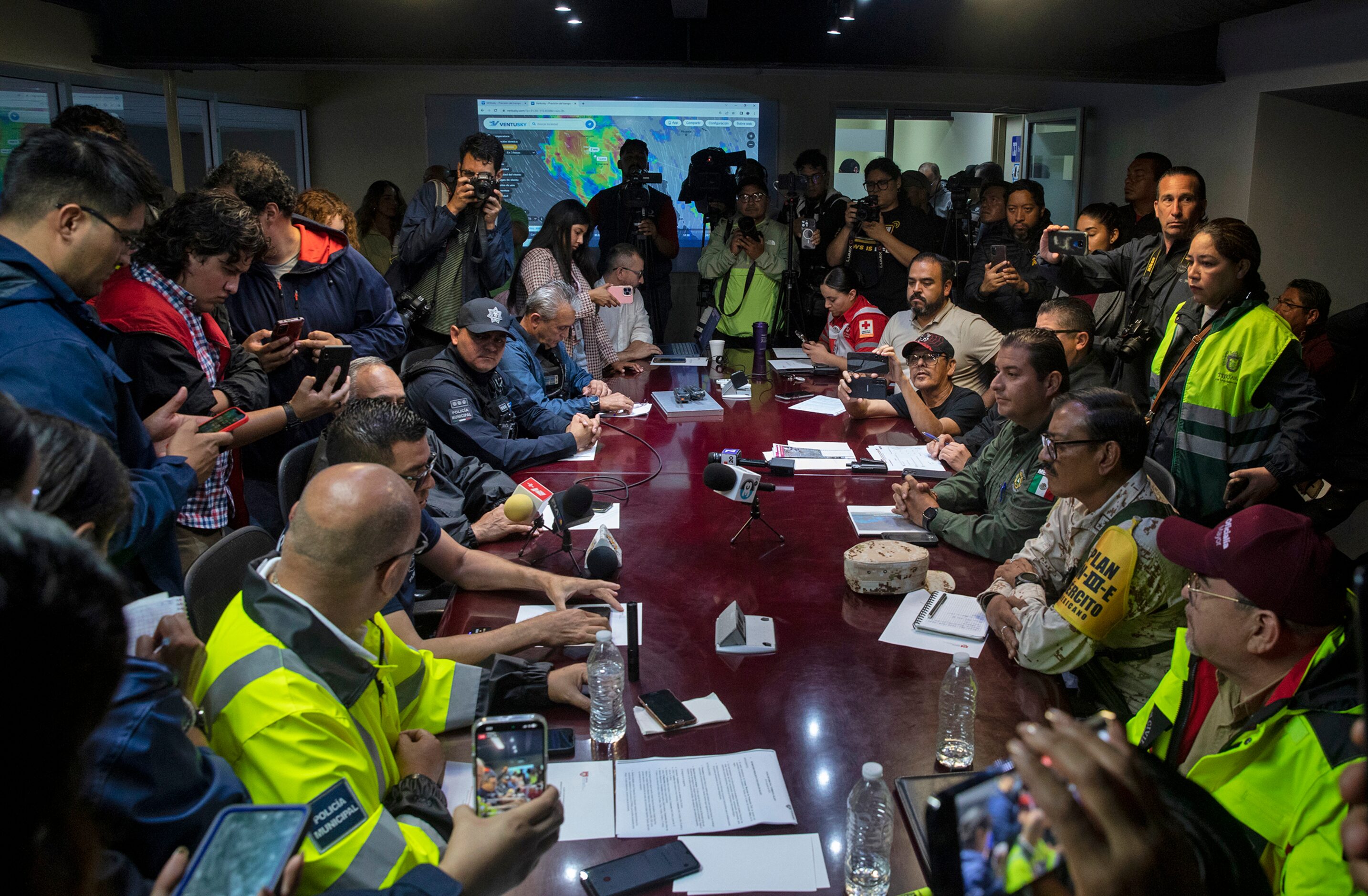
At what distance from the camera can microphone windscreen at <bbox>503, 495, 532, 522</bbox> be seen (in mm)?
2635

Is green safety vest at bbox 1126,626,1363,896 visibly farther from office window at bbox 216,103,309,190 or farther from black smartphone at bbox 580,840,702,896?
office window at bbox 216,103,309,190

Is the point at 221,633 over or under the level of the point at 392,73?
under

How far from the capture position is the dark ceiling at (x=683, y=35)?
5707 millimetres

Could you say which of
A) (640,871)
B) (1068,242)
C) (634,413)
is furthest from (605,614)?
(1068,242)

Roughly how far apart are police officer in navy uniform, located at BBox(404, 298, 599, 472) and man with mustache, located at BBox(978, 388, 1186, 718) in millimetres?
1796

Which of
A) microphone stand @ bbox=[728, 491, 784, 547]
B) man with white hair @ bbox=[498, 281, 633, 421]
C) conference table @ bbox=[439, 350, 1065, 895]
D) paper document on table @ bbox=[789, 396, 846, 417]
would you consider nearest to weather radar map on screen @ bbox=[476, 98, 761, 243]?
man with white hair @ bbox=[498, 281, 633, 421]

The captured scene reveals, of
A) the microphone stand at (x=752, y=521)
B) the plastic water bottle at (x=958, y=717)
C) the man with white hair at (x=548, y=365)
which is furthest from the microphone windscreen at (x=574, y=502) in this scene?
the man with white hair at (x=548, y=365)

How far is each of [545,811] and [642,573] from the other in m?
1.26

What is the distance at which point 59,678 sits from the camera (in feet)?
2.14

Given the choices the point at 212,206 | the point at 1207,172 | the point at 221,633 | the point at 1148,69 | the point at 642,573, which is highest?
the point at 1148,69

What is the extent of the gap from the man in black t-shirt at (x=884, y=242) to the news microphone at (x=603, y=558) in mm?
4032

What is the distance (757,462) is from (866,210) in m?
3.01

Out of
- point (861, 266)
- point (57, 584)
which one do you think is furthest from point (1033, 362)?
point (861, 266)

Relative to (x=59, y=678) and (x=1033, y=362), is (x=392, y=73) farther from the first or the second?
(x=59, y=678)
